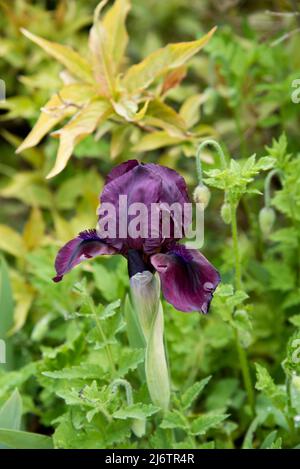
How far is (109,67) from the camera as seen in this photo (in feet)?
5.35

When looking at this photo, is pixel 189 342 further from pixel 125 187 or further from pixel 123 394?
pixel 125 187

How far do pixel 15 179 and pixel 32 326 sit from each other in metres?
0.44

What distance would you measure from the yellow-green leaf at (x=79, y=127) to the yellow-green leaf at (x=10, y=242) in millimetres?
535

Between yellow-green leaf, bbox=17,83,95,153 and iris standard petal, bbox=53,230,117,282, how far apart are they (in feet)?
1.12

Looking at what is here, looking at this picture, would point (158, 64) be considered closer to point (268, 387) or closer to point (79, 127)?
point (79, 127)

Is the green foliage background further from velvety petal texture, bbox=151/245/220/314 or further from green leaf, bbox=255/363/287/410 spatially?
velvety petal texture, bbox=151/245/220/314

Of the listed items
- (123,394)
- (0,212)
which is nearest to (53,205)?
(0,212)

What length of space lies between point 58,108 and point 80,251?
0.46 m

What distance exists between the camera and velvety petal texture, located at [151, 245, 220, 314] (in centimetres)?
116

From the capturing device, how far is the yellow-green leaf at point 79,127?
57.6 inches

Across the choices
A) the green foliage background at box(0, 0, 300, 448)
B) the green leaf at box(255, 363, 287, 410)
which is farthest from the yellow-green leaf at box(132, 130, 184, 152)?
the green leaf at box(255, 363, 287, 410)

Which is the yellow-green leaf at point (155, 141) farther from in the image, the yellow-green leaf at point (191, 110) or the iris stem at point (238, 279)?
the iris stem at point (238, 279)

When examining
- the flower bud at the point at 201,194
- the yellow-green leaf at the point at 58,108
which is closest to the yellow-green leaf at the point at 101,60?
the yellow-green leaf at the point at 58,108

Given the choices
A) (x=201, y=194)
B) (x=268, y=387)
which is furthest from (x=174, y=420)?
(x=201, y=194)
